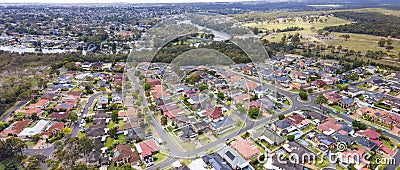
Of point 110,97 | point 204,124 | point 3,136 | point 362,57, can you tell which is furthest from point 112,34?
point 362,57

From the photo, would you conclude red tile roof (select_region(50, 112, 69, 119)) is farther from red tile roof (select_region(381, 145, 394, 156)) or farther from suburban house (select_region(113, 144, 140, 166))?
red tile roof (select_region(381, 145, 394, 156))

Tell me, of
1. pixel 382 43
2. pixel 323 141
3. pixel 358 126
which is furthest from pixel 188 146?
pixel 382 43

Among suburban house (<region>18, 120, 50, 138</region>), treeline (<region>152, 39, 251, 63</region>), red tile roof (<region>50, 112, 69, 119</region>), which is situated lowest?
suburban house (<region>18, 120, 50, 138</region>)

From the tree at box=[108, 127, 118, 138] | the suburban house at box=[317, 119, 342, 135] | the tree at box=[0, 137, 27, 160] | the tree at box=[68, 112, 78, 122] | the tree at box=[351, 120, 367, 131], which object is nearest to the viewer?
the tree at box=[0, 137, 27, 160]

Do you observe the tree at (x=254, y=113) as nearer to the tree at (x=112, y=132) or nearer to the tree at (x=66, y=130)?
the tree at (x=112, y=132)

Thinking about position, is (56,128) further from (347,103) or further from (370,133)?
(347,103)

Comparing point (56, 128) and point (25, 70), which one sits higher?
point (25, 70)

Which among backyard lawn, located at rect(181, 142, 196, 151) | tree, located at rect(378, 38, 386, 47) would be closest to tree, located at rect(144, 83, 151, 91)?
backyard lawn, located at rect(181, 142, 196, 151)

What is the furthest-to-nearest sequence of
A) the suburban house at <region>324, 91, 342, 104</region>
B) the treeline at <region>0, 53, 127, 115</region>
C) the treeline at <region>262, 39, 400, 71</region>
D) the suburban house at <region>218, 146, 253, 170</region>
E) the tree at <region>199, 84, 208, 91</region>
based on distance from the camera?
the treeline at <region>262, 39, 400, 71</region> < the tree at <region>199, 84, 208, 91</region> < the treeline at <region>0, 53, 127, 115</region> < the suburban house at <region>324, 91, 342, 104</region> < the suburban house at <region>218, 146, 253, 170</region>
